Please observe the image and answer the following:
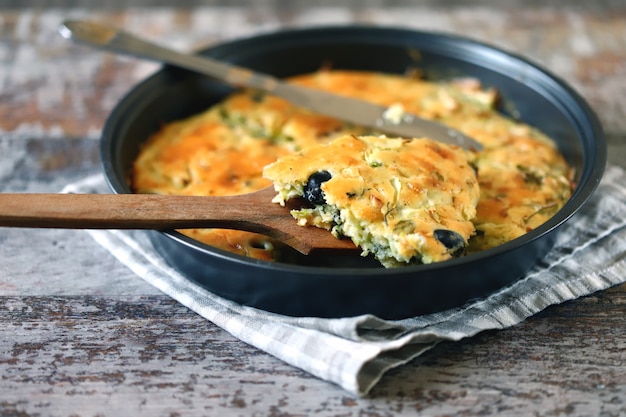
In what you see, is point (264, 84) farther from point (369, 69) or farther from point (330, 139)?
point (369, 69)

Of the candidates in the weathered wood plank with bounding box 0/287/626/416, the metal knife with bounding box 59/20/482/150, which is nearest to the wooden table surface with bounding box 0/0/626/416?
the weathered wood plank with bounding box 0/287/626/416

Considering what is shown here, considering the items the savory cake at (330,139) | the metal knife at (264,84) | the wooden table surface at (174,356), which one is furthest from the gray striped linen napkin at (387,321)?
the metal knife at (264,84)

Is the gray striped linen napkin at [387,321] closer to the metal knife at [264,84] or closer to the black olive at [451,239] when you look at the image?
the black olive at [451,239]

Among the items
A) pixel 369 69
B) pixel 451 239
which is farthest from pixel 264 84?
pixel 451 239

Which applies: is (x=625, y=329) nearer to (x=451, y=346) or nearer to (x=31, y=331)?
(x=451, y=346)

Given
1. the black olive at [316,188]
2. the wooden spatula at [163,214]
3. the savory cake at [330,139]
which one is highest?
the savory cake at [330,139]

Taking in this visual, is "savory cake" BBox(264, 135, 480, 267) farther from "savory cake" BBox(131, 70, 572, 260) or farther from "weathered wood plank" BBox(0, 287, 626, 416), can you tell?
"weathered wood plank" BBox(0, 287, 626, 416)

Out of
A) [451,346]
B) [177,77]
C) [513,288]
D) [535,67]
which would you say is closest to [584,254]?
[513,288]
